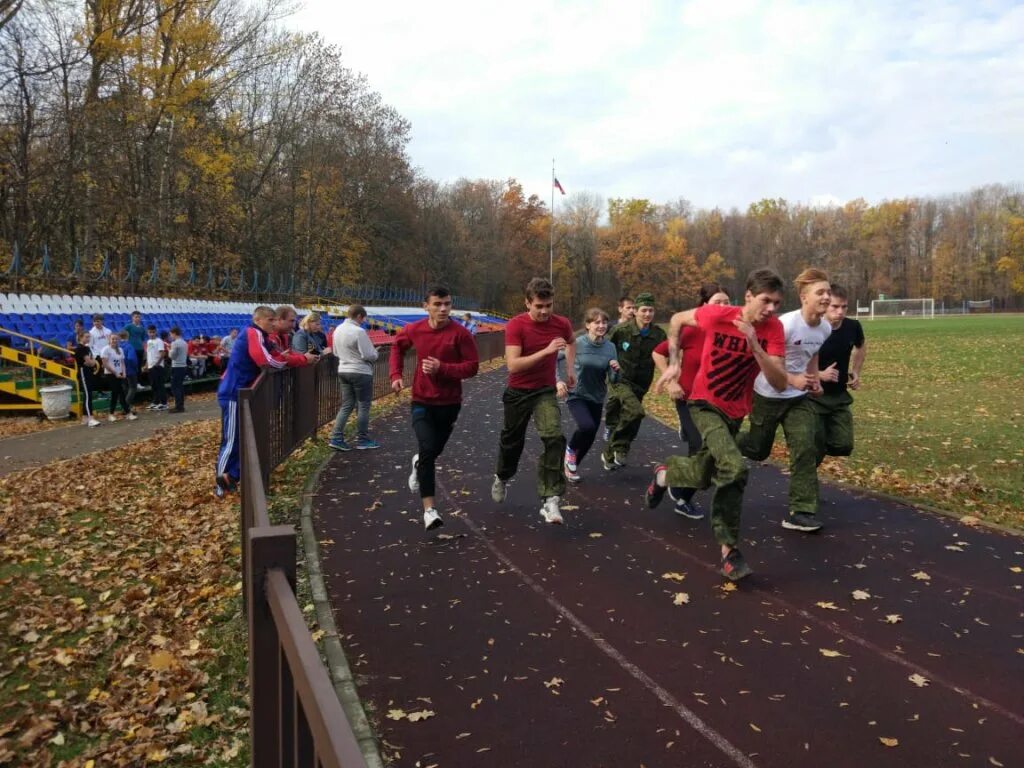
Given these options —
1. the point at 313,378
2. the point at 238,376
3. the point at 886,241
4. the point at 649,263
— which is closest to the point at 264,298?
the point at 313,378

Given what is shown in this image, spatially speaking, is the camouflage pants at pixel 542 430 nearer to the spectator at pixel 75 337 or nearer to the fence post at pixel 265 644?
the fence post at pixel 265 644

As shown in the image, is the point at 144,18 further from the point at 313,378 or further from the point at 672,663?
the point at 672,663

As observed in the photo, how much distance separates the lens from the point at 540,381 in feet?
22.3

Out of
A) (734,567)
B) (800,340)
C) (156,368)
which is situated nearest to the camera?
(734,567)

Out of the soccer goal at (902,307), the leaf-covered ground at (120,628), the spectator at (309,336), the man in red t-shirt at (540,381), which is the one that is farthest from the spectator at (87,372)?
the soccer goal at (902,307)

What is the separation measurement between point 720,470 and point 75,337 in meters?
18.7

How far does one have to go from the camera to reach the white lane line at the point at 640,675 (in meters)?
3.34

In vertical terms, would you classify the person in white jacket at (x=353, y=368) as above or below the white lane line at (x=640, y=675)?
above

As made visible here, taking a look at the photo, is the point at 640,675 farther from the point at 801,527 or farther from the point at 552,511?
the point at 801,527

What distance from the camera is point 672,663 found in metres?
4.15

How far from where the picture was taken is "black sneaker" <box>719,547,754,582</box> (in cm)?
529

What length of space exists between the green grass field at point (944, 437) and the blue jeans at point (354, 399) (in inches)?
233

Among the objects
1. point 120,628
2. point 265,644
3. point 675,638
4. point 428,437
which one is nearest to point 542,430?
point 428,437

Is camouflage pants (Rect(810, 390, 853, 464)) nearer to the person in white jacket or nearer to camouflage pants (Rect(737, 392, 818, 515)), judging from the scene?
camouflage pants (Rect(737, 392, 818, 515))
